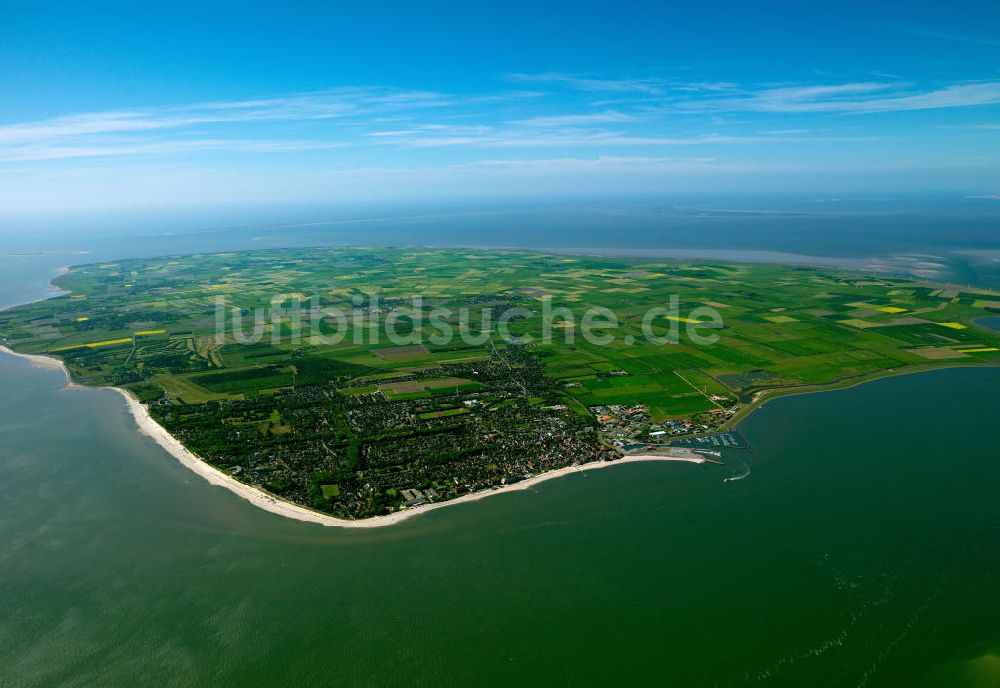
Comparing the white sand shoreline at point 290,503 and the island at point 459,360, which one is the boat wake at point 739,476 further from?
the island at point 459,360

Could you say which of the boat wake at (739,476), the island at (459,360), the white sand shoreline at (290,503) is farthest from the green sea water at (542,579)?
the island at (459,360)

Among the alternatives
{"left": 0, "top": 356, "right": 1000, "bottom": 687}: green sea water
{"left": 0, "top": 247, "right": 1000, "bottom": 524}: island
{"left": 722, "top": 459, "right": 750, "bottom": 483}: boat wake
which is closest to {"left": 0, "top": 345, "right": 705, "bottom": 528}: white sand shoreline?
{"left": 0, "top": 247, "right": 1000, "bottom": 524}: island

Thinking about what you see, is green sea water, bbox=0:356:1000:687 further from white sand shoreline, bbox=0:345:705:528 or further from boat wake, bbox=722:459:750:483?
white sand shoreline, bbox=0:345:705:528

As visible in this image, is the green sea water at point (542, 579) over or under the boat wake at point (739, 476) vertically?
under

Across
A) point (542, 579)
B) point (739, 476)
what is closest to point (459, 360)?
point (739, 476)

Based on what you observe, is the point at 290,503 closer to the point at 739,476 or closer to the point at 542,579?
the point at 542,579

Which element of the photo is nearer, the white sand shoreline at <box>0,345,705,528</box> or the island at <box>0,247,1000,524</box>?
the white sand shoreline at <box>0,345,705,528</box>

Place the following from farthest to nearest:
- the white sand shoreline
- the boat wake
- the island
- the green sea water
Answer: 1. the island
2. the boat wake
3. the white sand shoreline
4. the green sea water
